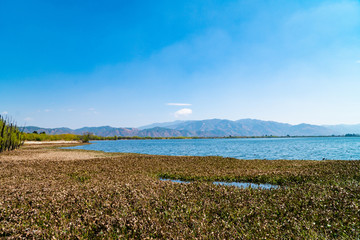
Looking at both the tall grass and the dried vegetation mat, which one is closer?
the dried vegetation mat

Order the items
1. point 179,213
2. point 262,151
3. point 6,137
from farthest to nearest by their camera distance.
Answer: point 262,151 → point 6,137 → point 179,213

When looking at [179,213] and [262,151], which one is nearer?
[179,213]

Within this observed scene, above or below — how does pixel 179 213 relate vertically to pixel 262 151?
above

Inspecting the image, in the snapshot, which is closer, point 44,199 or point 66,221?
point 66,221

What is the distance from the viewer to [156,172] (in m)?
23.8

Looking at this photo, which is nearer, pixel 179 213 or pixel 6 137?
pixel 179 213

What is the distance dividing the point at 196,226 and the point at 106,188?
850 cm

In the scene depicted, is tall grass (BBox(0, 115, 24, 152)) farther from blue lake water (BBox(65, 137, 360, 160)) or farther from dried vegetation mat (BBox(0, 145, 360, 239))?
dried vegetation mat (BBox(0, 145, 360, 239))

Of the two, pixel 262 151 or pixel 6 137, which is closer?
pixel 6 137

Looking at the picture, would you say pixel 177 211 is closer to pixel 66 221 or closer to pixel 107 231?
pixel 107 231

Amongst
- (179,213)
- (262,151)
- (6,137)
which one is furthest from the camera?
(262,151)

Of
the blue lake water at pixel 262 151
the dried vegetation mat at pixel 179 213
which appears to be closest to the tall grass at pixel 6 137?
the blue lake water at pixel 262 151

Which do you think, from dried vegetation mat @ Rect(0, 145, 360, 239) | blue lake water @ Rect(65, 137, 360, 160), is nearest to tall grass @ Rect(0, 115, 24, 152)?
blue lake water @ Rect(65, 137, 360, 160)

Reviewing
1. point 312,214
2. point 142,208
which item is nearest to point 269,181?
point 312,214
